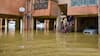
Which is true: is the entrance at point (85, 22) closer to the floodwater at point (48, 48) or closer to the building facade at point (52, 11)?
the building facade at point (52, 11)

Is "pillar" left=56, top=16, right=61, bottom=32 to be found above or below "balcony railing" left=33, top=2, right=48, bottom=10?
below

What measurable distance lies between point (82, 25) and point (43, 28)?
790 centimetres

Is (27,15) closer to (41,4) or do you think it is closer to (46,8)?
(41,4)

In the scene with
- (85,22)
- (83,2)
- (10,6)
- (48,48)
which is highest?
(83,2)

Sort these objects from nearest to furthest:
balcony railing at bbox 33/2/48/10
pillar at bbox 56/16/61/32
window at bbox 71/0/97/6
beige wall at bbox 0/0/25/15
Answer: window at bbox 71/0/97/6, beige wall at bbox 0/0/25/15, balcony railing at bbox 33/2/48/10, pillar at bbox 56/16/61/32

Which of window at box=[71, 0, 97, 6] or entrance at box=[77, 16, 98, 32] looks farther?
entrance at box=[77, 16, 98, 32]

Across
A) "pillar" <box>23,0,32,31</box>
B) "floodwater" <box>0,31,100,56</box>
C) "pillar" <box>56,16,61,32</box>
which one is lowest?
"floodwater" <box>0,31,100,56</box>

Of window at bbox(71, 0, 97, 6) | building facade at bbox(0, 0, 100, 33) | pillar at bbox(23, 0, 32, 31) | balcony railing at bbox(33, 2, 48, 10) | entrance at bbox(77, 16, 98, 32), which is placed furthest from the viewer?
pillar at bbox(23, 0, 32, 31)

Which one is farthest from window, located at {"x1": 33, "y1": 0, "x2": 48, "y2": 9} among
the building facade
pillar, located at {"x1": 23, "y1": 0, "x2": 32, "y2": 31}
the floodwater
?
the floodwater

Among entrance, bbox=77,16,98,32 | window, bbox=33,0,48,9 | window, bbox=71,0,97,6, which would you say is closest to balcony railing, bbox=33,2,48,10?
window, bbox=33,0,48,9

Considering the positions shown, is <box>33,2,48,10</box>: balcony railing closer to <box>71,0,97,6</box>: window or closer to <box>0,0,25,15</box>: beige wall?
<box>0,0,25,15</box>: beige wall

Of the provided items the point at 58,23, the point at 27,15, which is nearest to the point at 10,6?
the point at 27,15

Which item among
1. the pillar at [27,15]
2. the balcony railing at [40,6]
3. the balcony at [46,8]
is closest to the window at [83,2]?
the balcony at [46,8]

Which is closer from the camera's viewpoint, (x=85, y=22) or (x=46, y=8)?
(x=46, y=8)
